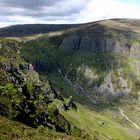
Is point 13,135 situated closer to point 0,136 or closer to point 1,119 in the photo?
point 0,136

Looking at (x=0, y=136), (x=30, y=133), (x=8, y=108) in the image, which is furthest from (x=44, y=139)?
(x=8, y=108)

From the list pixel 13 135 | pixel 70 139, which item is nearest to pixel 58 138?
pixel 70 139

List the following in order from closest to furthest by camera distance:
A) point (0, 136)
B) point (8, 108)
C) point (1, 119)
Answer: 1. point (0, 136)
2. point (1, 119)
3. point (8, 108)

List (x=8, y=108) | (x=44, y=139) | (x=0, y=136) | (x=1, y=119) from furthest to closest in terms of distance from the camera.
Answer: (x=8, y=108) → (x=1, y=119) → (x=44, y=139) → (x=0, y=136)

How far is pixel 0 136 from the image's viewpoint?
128500 millimetres

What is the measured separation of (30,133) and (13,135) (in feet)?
26.5

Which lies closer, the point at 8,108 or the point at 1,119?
the point at 1,119

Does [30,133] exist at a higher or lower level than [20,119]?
higher

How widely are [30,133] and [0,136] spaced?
13.0 metres

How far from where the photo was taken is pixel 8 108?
196 metres

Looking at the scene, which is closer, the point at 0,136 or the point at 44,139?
the point at 0,136

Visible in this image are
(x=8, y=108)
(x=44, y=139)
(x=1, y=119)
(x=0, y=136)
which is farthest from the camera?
(x=8, y=108)

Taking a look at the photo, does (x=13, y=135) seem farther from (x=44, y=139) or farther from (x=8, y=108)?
(x=8, y=108)

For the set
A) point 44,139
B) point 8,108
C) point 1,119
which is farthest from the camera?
point 8,108
